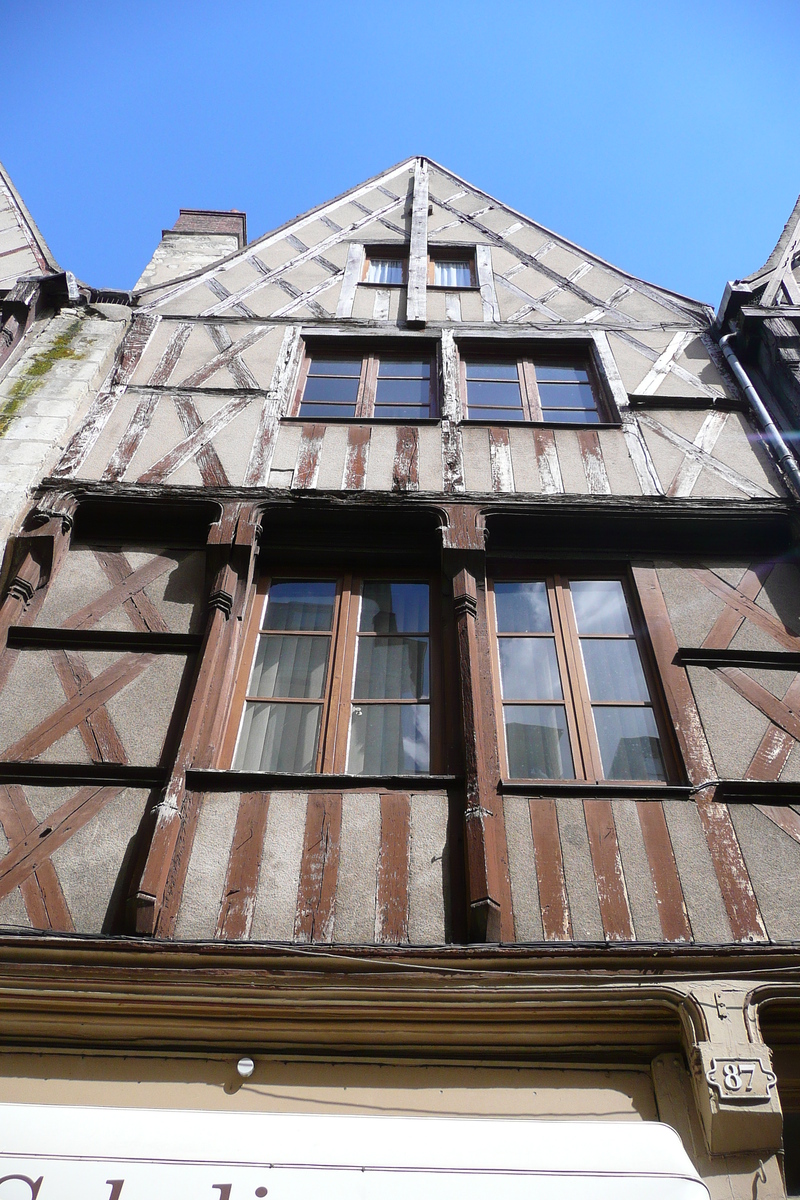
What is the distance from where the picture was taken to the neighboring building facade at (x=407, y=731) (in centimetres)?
328

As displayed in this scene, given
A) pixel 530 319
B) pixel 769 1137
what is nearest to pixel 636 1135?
pixel 769 1137

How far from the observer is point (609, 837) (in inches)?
153

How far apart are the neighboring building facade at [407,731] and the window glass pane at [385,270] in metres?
1.32

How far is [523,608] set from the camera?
17.1 feet

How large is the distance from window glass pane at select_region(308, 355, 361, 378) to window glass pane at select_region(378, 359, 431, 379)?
21 cm

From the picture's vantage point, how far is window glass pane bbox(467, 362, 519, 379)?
7125 millimetres

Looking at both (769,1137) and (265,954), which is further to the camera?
(265,954)

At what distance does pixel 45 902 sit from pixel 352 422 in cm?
388

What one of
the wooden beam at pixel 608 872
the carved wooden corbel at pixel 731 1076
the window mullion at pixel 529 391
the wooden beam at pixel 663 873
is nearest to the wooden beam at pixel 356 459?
the window mullion at pixel 529 391

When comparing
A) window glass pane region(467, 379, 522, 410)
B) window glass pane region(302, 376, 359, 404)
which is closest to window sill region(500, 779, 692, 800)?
window glass pane region(467, 379, 522, 410)

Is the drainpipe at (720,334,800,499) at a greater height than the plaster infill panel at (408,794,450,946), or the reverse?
the drainpipe at (720,334,800,499)

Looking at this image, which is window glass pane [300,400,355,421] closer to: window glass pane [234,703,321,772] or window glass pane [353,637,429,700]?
window glass pane [353,637,429,700]

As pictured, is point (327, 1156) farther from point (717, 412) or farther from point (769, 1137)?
point (717, 412)

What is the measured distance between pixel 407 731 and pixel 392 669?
0.43 m
